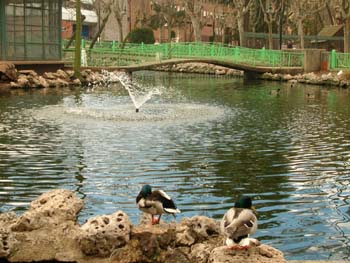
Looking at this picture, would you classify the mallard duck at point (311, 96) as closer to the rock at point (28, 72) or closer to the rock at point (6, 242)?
the rock at point (28, 72)

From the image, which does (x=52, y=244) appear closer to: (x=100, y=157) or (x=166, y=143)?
(x=100, y=157)

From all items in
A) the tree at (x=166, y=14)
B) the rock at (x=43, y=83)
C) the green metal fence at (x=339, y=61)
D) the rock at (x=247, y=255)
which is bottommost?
the rock at (x=247, y=255)

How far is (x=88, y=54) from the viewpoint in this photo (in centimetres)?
4506

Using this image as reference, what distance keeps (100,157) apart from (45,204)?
5747mm

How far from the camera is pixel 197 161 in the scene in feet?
44.7

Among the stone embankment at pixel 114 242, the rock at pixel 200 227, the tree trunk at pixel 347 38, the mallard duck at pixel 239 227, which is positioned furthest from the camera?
the tree trunk at pixel 347 38

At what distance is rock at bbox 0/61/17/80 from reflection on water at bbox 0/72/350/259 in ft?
27.5

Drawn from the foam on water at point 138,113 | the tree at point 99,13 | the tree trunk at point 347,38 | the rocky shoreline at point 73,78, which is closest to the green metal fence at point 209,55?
the tree at point 99,13

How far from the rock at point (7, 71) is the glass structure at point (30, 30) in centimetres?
285

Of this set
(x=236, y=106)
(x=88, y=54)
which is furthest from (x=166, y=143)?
(x=88, y=54)

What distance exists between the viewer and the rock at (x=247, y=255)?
632cm

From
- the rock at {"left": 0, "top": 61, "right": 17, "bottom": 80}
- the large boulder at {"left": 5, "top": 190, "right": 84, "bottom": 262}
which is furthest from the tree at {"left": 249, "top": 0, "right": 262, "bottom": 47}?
the large boulder at {"left": 5, "top": 190, "right": 84, "bottom": 262}

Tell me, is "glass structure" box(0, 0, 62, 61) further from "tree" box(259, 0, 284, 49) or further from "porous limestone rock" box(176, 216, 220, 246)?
"porous limestone rock" box(176, 216, 220, 246)

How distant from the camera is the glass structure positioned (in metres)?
36.3
